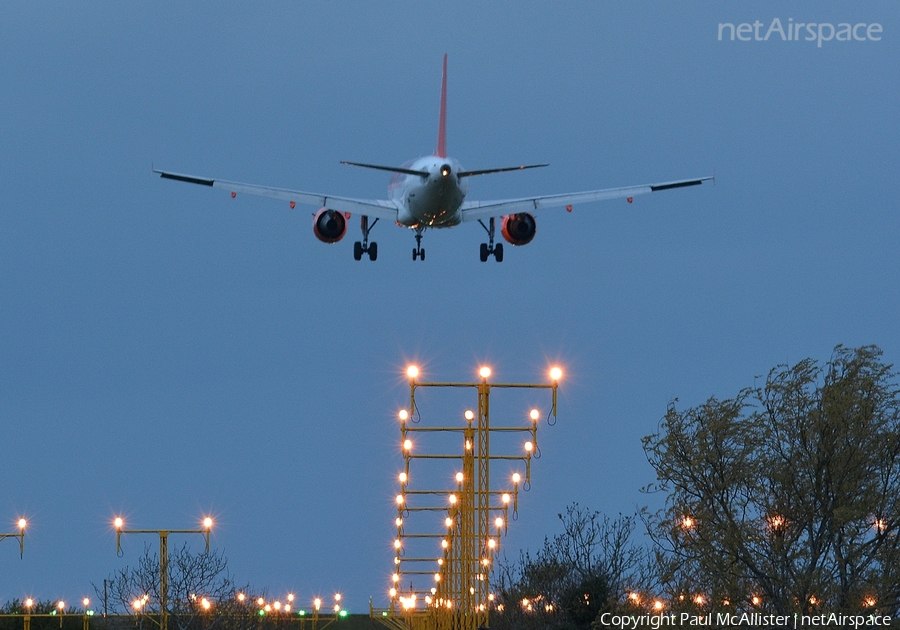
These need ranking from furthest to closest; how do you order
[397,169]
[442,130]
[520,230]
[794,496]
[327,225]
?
[442,130] < [520,230] < [327,225] < [397,169] < [794,496]

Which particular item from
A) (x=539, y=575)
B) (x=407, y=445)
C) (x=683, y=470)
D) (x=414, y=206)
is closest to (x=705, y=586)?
(x=683, y=470)

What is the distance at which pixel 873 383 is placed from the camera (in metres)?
41.1

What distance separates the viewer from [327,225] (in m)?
67.5

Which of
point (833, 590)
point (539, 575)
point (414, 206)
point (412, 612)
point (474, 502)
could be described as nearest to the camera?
point (833, 590)

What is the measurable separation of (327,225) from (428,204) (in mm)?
5510

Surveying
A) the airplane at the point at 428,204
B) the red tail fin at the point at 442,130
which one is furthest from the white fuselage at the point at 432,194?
the red tail fin at the point at 442,130

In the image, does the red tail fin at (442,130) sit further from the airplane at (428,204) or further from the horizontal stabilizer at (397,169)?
the horizontal stabilizer at (397,169)

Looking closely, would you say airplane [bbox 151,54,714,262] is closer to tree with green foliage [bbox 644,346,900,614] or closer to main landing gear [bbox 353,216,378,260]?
main landing gear [bbox 353,216,378,260]

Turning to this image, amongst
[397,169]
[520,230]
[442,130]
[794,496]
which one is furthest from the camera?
[442,130]

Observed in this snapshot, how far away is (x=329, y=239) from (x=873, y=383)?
31.4 m

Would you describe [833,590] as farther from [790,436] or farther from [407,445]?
[407,445]

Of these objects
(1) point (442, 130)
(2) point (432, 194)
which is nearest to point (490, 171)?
(2) point (432, 194)

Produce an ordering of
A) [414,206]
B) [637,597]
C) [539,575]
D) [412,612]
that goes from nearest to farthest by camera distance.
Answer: [637,597] < [414,206] < [539,575] < [412,612]

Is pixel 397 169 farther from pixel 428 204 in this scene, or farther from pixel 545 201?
pixel 545 201
